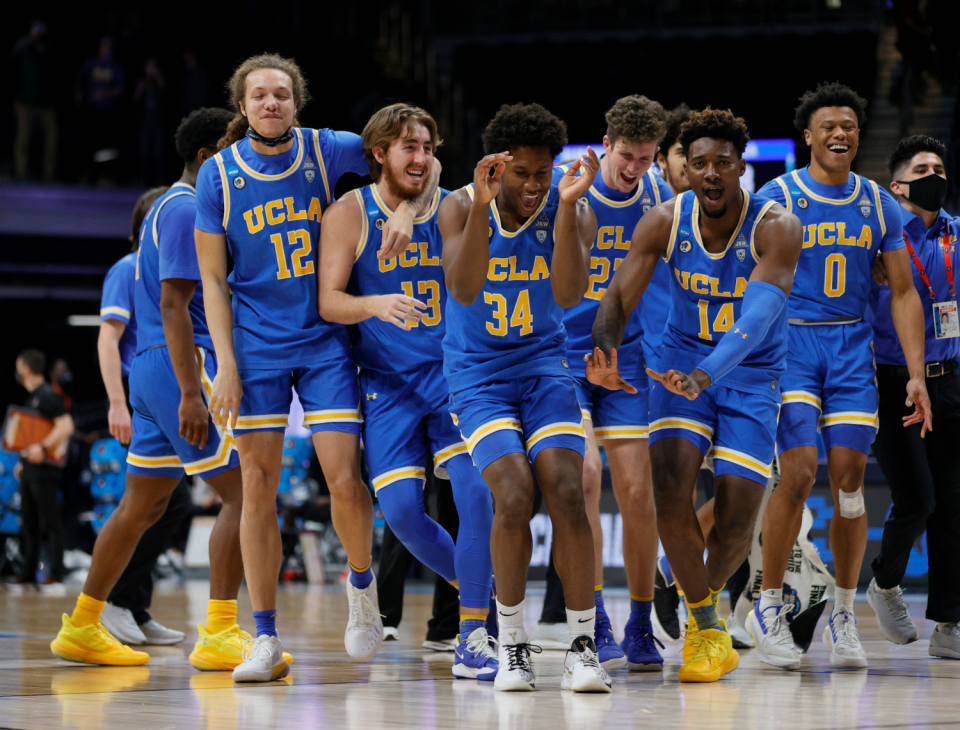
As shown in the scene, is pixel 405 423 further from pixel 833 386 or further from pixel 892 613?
pixel 892 613

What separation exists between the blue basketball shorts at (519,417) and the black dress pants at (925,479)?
2030mm

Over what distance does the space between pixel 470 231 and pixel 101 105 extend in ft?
47.9

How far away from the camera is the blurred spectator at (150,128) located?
17.0m

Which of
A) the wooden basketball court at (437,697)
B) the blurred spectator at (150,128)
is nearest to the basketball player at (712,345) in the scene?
the wooden basketball court at (437,697)

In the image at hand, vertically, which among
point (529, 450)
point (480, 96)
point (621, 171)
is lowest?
point (529, 450)

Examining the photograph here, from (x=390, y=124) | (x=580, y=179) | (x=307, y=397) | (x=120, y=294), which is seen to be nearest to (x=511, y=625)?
(x=307, y=397)

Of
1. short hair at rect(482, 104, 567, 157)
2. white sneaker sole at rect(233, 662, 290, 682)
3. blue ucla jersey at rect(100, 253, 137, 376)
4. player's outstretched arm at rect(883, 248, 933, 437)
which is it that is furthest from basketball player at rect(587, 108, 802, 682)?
blue ucla jersey at rect(100, 253, 137, 376)

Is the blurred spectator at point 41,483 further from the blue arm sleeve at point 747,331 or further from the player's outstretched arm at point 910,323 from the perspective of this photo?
the blue arm sleeve at point 747,331

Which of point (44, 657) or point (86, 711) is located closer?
point (86, 711)

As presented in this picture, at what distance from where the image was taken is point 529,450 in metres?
4.32

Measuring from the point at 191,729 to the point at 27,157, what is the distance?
49.6 ft

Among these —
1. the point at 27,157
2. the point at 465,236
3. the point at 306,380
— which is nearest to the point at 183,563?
the point at 27,157

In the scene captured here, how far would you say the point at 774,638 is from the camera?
193 inches

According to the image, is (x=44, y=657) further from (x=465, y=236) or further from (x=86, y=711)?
(x=465, y=236)
